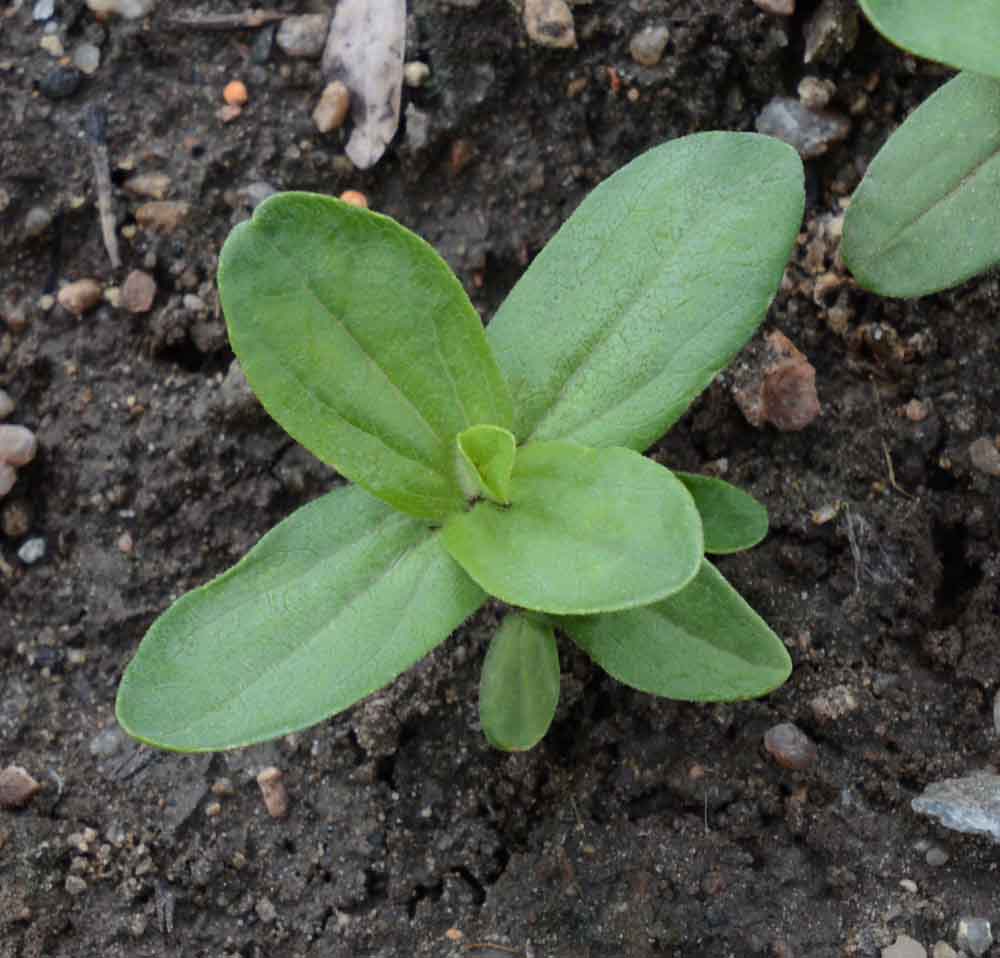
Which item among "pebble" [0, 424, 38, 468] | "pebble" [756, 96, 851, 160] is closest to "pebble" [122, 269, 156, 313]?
"pebble" [0, 424, 38, 468]

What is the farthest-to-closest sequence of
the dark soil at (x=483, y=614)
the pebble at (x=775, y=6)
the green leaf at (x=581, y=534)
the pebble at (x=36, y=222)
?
the pebble at (x=36, y=222)
the pebble at (x=775, y=6)
the dark soil at (x=483, y=614)
the green leaf at (x=581, y=534)

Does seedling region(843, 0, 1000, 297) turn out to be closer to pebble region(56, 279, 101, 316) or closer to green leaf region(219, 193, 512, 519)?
green leaf region(219, 193, 512, 519)

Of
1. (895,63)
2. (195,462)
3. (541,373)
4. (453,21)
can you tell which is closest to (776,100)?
(895,63)

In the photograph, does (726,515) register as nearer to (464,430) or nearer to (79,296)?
(464,430)

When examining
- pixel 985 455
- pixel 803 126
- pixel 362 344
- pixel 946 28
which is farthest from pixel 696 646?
pixel 803 126

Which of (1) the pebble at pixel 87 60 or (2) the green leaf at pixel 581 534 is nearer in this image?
(2) the green leaf at pixel 581 534

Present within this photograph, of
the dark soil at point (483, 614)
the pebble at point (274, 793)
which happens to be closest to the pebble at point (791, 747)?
the dark soil at point (483, 614)

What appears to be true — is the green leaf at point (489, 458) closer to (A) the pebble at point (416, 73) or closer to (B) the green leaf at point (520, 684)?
(B) the green leaf at point (520, 684)
